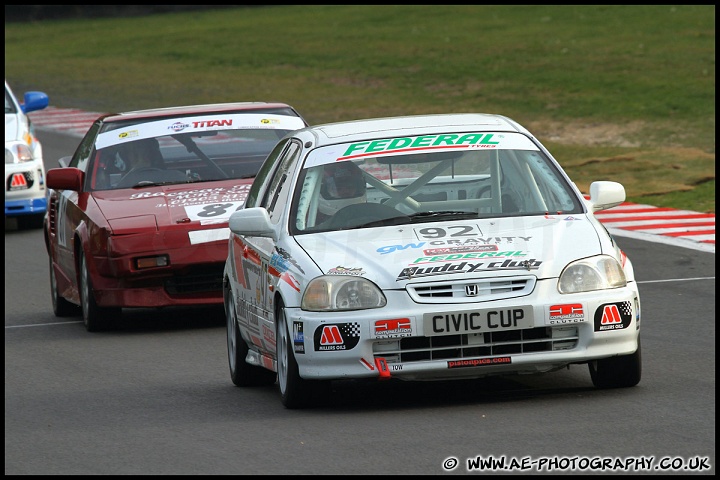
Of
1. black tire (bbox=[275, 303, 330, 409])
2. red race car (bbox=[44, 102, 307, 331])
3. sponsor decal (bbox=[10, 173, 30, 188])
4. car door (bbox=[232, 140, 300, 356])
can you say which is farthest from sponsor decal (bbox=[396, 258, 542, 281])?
sponsor decal (bbox=[10, 173, 30, 188])

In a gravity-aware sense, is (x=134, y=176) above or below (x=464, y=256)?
below

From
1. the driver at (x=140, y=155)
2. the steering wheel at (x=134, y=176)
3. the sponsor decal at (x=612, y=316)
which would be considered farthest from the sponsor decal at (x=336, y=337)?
the driver at (x=140, y=155)

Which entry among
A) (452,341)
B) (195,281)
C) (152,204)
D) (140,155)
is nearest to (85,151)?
(140,155)

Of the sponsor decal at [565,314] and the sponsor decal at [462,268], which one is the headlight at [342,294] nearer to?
the sponsor decal at [462,268]

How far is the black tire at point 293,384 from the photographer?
794 cm

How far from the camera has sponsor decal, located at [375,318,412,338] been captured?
7.62m

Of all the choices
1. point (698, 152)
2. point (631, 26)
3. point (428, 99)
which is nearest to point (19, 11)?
point (631, 26)

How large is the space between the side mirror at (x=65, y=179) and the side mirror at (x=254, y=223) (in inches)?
156

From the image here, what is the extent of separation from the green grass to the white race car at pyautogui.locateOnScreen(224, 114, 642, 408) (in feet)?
30.4

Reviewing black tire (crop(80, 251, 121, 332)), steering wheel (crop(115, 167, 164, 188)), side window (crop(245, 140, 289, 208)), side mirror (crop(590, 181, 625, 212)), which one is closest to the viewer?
side mirror (crop(590, 181, 625, 212))

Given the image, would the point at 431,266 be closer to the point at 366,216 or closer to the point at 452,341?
the point at 452,341

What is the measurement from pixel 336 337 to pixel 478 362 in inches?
27.7

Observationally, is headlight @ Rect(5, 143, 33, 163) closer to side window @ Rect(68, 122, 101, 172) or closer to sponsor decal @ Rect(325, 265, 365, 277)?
side window @ Rect(68, 122, 101, 172)

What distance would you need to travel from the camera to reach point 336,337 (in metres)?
7.71
